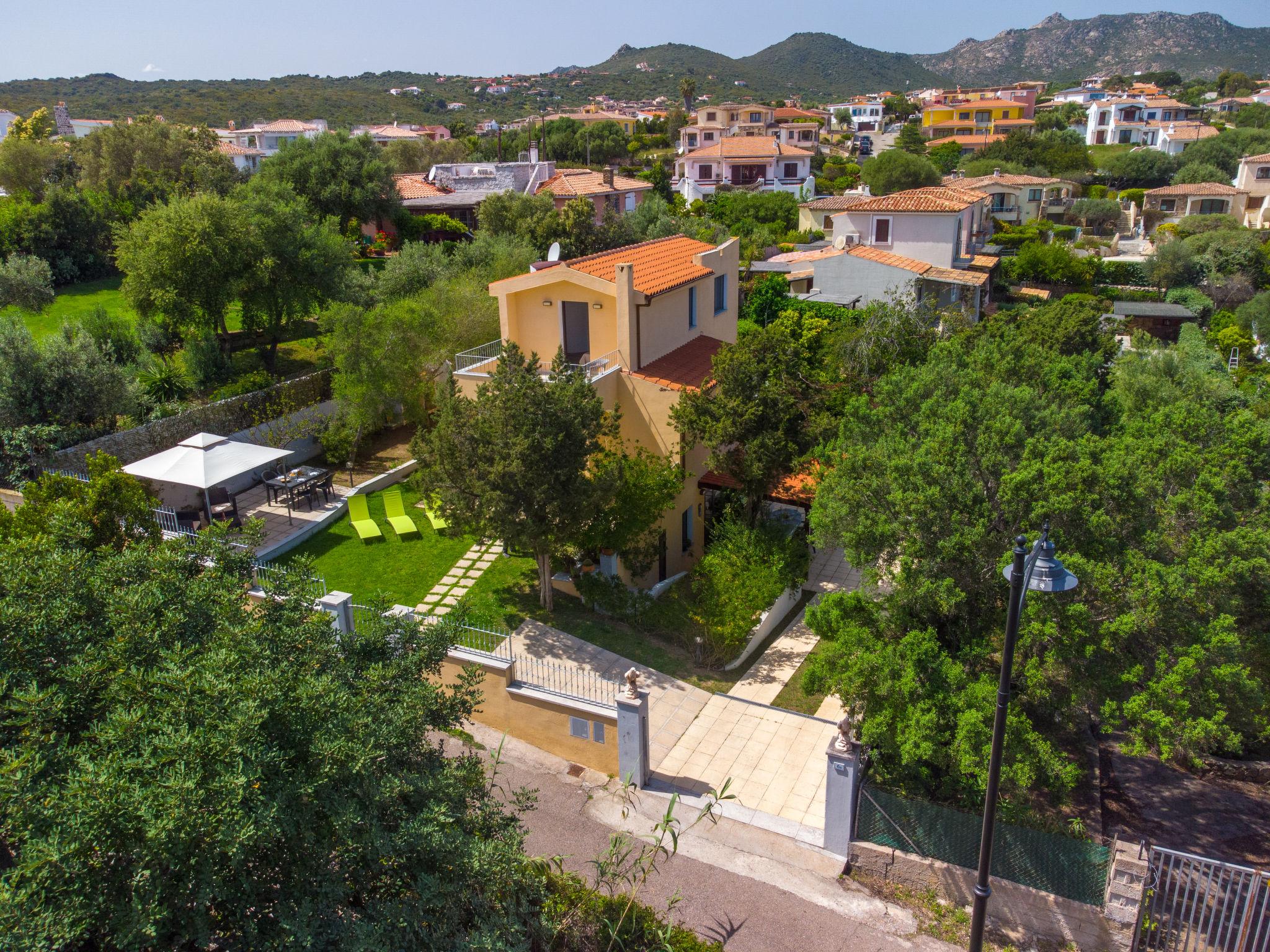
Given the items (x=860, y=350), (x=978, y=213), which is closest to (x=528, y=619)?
(x=860, y=350)

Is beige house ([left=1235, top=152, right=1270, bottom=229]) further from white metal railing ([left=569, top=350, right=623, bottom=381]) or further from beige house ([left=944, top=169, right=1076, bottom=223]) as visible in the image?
white metal railing ([left=569, top=350, right=623, bottom=381])

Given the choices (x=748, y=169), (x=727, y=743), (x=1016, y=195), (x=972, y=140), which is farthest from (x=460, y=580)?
(x=972, y=140)

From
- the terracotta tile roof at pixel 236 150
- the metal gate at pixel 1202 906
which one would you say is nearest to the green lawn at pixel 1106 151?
the terracotta tile roof at pixel 236 150

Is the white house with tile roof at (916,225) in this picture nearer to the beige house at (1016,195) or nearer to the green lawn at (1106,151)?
the beige house at (1016,195)

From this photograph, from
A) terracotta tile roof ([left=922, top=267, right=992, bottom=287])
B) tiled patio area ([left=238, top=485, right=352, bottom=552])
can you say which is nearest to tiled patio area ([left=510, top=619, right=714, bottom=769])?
tiled patio area ([left=238, top=485, right=352, bottom=552])

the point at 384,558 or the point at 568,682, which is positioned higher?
the point at 568,682

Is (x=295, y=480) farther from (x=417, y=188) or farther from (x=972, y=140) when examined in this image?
(x=972, y=140)

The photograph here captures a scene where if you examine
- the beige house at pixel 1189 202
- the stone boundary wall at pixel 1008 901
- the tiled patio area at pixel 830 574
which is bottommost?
the tiled patio area at pixel 830 574
